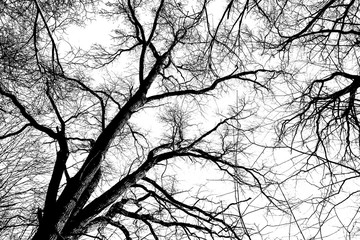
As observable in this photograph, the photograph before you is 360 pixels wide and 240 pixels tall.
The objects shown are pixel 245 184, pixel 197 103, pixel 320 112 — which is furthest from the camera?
pixel 197 103

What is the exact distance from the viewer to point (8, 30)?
355cm

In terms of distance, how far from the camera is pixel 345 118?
7.98 feet

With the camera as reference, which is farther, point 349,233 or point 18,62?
point 18,62

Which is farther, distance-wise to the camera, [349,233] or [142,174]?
[142,174]

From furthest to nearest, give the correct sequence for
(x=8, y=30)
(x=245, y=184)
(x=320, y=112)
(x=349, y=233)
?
1. (x=245, y=184)
2. (x=8, y=30)
3. (x=320, y=112)
4. (x=349, y=233)

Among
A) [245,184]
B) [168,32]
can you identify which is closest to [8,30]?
[168,32]

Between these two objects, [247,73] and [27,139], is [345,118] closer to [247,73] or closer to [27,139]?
[247,73]

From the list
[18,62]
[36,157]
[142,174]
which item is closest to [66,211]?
[142,174]

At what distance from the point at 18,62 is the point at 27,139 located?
190 centimetres

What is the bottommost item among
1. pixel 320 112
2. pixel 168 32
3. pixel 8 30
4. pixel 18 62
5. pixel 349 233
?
pixel 349 233

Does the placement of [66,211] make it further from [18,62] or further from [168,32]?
[168,32]

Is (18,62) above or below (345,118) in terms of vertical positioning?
above

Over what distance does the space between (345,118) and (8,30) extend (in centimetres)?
360

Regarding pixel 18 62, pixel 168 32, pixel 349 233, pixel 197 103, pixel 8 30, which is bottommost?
pixel 349 233
